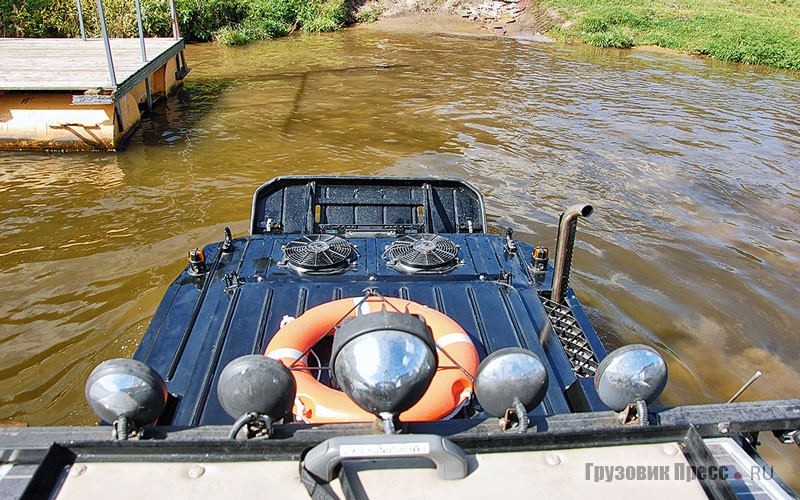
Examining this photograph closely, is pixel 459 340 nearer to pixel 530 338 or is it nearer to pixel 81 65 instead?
pixel 530 338

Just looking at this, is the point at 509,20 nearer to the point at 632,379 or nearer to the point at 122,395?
the point at 632,379

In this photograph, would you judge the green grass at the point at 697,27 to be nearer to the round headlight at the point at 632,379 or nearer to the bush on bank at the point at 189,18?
the bush on bank at the point at 189,18

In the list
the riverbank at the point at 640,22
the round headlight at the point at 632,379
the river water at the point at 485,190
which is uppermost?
the riverbank at the point at 640,22

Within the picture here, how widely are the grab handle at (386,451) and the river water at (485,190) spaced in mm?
3580

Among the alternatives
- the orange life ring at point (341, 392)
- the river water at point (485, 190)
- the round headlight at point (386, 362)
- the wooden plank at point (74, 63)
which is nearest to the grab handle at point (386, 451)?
the round headlight at point (386, 362)

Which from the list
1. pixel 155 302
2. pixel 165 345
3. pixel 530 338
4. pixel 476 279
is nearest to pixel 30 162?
pixel 155 302

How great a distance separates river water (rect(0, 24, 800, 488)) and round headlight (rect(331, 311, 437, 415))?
3599 millimetres

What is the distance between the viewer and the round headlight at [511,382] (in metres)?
1.81

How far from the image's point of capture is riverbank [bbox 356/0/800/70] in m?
19.3

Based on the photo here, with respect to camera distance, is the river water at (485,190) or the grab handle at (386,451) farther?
the river water at (485,190)

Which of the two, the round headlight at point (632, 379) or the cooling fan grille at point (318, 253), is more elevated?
the round headlight at point (632, 379)

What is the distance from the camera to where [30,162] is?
8.88 metres

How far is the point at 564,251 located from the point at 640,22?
72.7 ft

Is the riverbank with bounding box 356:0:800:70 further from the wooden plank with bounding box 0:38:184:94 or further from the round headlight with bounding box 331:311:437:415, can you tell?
the round headlight with bounding box 331:311:437:415
